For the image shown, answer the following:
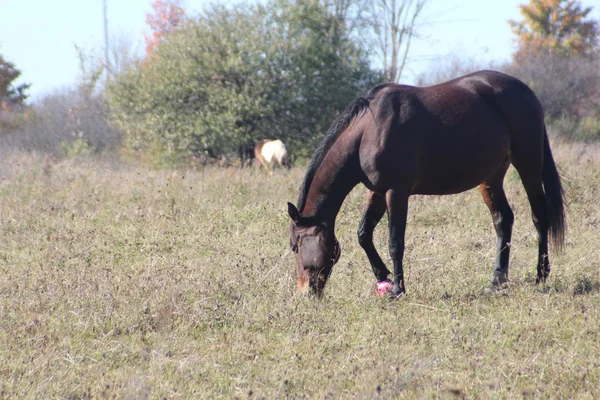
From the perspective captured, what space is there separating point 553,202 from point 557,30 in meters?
35.5

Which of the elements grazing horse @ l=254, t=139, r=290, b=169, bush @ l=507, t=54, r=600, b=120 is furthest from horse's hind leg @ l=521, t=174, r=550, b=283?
bush @ l=507, t=54, r=600, b=120

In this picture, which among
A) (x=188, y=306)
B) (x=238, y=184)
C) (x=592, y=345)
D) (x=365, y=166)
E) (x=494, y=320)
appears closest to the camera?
(x=592, y=345)

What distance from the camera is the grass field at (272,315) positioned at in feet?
12.4

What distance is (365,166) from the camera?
5.44 metres

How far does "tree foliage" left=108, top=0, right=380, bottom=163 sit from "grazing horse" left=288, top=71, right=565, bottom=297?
1077cm

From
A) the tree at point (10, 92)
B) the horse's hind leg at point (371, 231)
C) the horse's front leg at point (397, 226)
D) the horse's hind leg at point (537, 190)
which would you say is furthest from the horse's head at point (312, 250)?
the tree at point (10, 92)

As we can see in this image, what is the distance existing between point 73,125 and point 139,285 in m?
22.0

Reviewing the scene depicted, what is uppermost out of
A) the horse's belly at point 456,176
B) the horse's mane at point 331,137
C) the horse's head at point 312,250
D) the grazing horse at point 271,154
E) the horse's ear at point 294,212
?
the horse's mane at point 331,137

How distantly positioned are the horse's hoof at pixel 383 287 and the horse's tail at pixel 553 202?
1699 mm

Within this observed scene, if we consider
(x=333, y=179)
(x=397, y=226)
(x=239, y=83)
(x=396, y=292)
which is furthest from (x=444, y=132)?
(x=239, y=83)

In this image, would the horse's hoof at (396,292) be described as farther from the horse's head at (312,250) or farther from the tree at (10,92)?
the tree at (10,92)

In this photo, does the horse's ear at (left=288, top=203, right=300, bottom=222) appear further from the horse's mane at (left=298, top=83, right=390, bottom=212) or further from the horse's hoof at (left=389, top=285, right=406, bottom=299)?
the horse's hoof at (left=389, top=285, right=406, bottom=299)

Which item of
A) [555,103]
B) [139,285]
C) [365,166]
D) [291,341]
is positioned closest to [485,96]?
[365,166]

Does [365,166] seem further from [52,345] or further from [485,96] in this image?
[52,345]
